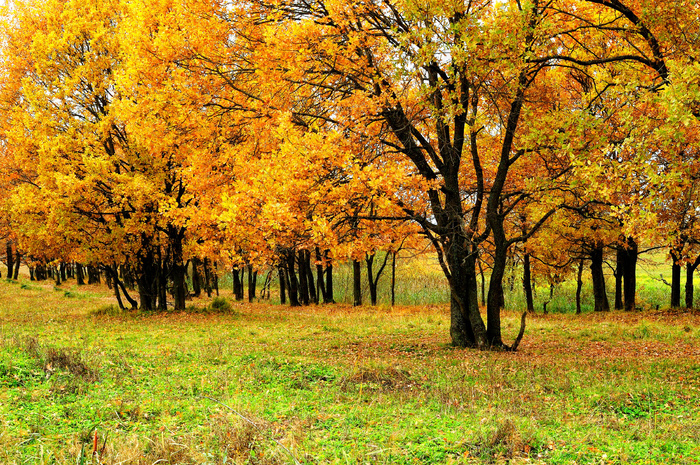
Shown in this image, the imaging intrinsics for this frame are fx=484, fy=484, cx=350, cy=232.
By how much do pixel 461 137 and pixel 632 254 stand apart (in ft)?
52.4

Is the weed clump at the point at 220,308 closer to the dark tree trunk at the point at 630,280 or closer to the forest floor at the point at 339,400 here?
the forest floor at the point at 339,400

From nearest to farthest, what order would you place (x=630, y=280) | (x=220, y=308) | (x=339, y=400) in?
(x=339, y=400) → (x=220, y=308) → (x=630, y=280)

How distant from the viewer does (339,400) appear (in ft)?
24.4

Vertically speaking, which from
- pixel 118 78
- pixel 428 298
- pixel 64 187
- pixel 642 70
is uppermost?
pixel 118 78

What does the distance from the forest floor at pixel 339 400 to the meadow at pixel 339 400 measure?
3cm

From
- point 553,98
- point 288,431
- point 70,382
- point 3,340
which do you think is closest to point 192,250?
point 3,340

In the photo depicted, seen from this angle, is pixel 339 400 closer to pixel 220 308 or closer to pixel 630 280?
pixel 220 308

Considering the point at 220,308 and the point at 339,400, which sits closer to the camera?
the point at 339,400

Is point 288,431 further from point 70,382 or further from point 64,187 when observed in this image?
point 64,187

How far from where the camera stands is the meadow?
5070mm

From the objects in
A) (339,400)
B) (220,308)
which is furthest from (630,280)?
(339,400)

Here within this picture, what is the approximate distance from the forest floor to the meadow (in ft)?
0.10

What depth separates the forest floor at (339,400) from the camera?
5074mm

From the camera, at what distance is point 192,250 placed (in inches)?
830
